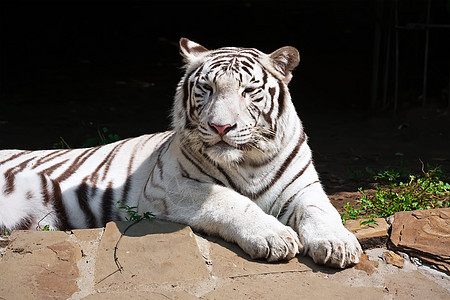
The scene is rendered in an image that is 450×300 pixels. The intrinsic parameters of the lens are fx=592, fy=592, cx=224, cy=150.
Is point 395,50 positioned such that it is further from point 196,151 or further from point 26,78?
point 26,78

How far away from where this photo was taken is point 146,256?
2793mm

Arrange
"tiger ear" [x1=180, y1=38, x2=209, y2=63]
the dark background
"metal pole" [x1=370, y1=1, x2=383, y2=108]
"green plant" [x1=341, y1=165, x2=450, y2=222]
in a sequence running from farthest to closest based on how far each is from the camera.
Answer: "metal pole" [x1=370, y1=1, x2=383, y2=108]
the dark background
"green plant" [x1=341, y1=165, x2=450, y2=222]
"tiger ear" [x1=180, y1=38, x2=209, y2=63]

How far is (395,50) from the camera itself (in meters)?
7.18

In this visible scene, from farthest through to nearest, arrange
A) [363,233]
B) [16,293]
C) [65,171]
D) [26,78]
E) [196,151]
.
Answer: [26,78]
[65,171]
[196,151]
[363,233]
[16,293]

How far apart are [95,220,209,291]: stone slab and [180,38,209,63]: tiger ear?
1009 mm

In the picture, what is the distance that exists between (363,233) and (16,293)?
1.72m

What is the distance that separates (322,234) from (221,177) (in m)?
0.72

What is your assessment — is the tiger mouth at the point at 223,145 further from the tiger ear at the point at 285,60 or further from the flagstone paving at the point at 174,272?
the tiger ear at the point at 285,60

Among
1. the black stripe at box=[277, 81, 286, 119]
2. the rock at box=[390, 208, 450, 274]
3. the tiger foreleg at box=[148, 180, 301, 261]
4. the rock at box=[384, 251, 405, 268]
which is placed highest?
the black stripe at box=[277, 81, 286, 119]

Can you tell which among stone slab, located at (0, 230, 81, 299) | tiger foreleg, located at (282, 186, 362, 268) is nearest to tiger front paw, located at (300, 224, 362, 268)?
tiger foreleg, located at (282, 186, 362, 268)

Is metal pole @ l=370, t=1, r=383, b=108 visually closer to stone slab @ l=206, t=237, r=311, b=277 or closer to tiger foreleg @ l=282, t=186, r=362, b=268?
tiger foreleg @ l=282, t=186, r=362, b=268

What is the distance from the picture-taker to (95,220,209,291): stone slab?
2635 mm

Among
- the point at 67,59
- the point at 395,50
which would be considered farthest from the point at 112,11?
the point at 395,50

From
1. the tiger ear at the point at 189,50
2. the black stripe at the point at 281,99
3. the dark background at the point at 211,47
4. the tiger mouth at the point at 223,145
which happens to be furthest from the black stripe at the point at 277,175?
the dark background at the point at 211,47
